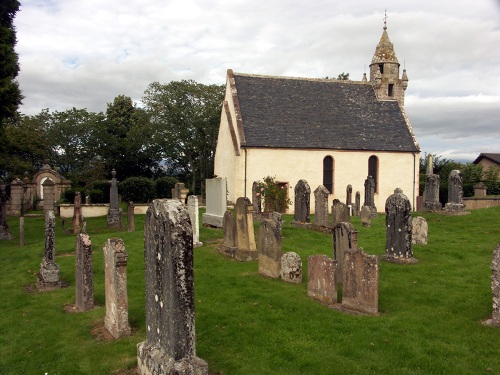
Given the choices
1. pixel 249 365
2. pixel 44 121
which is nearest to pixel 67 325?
pixel 249 365

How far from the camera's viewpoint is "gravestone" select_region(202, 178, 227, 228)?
18.2 m

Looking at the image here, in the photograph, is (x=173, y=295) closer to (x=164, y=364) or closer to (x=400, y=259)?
(x=164, y=364)

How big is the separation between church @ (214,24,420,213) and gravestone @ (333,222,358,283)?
19352 millimetres

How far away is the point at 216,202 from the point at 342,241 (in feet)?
30.4

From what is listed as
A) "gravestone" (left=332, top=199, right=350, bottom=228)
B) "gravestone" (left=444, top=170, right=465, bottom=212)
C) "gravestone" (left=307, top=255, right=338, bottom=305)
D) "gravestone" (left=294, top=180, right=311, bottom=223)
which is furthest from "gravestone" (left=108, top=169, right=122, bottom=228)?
"gravestone" (left=444, top=170, right=465, bottom=212)

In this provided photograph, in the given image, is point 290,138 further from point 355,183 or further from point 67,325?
point 67,325

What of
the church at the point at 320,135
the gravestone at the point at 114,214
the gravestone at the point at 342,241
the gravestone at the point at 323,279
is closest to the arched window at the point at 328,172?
the church at the point at 320,135

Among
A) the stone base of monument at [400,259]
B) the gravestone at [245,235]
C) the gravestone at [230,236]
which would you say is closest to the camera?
the stone base of monument at [400,259]

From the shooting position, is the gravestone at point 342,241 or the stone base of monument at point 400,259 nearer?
the gravestone at point 342,241

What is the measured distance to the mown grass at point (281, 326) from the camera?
6129 millimetres

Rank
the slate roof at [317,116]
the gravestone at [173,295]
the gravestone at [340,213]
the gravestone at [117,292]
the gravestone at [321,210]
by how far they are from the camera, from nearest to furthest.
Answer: the gravestone at [173,295] → the gravestone at [117,292] → the gravestone at [340,213] → the gravestone at [321,210] → the slate roof at [317,116]

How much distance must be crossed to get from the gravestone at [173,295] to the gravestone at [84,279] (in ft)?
12.4

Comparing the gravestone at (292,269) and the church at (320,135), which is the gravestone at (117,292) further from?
the church at (320,135)

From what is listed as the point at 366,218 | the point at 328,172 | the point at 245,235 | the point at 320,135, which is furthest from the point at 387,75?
the point at 245,235
